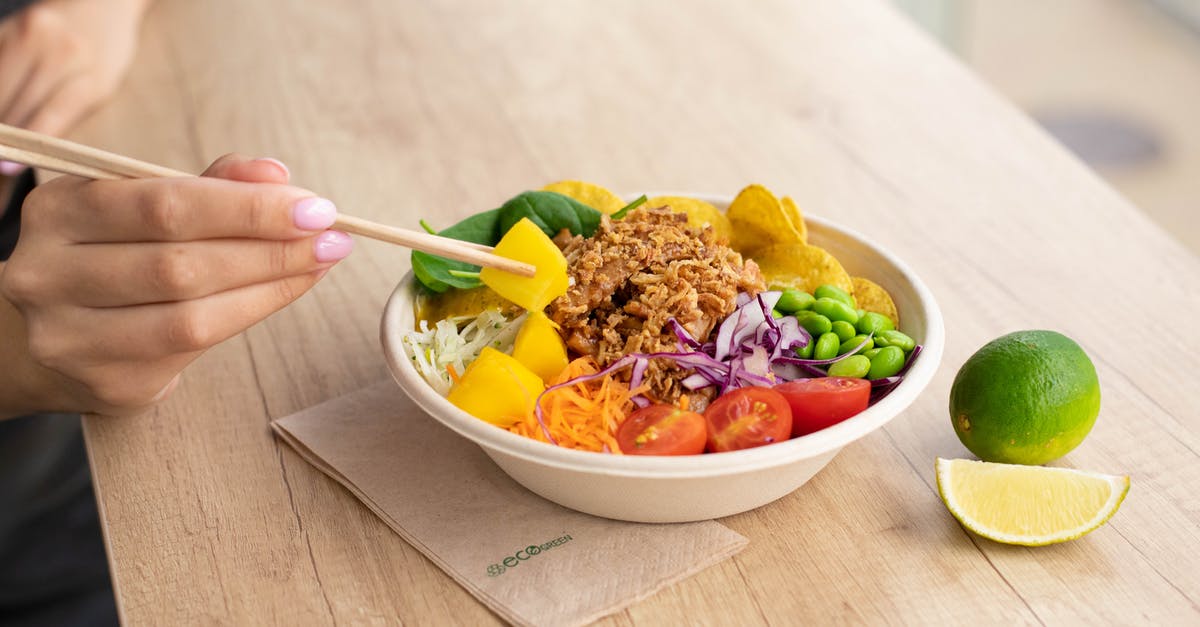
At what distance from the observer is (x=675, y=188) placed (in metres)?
2.45

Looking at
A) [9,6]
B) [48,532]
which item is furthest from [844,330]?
[9,6]

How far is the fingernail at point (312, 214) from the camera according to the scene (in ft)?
4.51

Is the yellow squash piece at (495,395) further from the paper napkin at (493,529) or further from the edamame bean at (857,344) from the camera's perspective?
the edamame bean at (857,344)

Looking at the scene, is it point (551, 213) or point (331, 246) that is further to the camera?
point (551, 213)

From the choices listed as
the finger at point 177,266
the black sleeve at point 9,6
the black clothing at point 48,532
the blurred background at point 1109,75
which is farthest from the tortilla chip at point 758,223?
the blurred background at point 1109,75

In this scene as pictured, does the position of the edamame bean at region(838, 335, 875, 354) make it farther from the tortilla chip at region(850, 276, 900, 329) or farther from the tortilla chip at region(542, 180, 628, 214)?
the tortilla chip at region(542, 180, 628, 214)

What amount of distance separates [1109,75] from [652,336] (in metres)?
5.48

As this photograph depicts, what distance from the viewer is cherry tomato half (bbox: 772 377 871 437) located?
4.77ft

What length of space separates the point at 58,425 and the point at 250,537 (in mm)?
1228

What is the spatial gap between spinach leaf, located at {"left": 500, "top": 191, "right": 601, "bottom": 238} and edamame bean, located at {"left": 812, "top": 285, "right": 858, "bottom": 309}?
39cm

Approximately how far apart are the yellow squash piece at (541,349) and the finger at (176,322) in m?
0.31

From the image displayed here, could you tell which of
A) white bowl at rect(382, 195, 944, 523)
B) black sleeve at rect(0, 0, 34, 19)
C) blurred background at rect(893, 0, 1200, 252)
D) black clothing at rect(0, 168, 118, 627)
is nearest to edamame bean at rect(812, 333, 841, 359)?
Answer: white bowl at rect(382, 195, 944, 523)

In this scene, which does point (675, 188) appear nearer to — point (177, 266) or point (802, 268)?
point (802, 268)

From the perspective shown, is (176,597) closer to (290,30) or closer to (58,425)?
(58,425)
